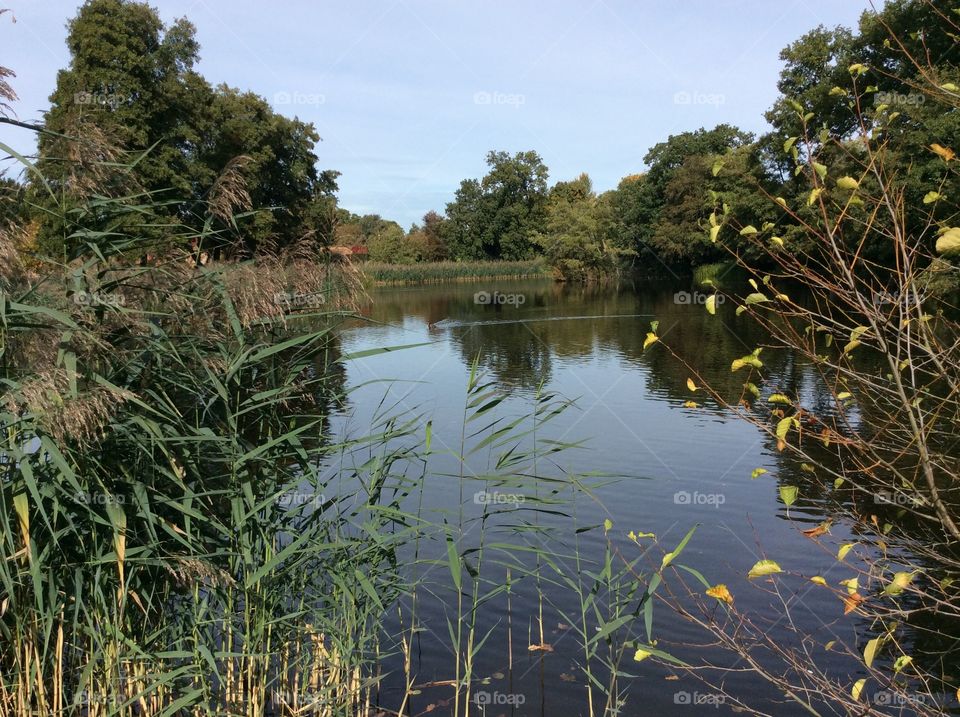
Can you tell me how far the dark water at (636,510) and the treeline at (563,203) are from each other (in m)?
1.48

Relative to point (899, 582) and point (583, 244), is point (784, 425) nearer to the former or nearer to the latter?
point (899, 582)

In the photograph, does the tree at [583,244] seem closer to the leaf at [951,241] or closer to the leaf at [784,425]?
the leaf at [784,425]

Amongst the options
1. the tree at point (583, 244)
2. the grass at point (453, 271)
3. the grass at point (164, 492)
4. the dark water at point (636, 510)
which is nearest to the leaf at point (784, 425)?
the dark water at point (636, 510)

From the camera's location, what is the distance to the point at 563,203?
268 feet

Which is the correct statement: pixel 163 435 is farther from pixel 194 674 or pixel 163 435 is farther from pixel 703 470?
pixel 703 470

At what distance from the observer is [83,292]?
4.40 m

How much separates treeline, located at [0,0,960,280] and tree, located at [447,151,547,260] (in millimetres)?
1460

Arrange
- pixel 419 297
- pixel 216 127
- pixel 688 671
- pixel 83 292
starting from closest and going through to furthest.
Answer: pixel 83 292 < pixel 688 671 < pixel 216 127 < pixel 419 297

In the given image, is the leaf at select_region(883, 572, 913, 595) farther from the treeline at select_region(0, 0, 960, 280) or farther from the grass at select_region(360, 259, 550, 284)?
the grass at select_region(360, 259, 550, 284)

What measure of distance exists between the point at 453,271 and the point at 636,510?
249 ft

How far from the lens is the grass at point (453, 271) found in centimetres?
7868

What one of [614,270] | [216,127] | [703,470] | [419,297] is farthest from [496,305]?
[703,470]

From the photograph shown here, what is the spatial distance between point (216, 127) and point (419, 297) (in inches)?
853

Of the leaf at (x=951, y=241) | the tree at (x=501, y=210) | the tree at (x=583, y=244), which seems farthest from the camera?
the tree at (x=501, y=210)
